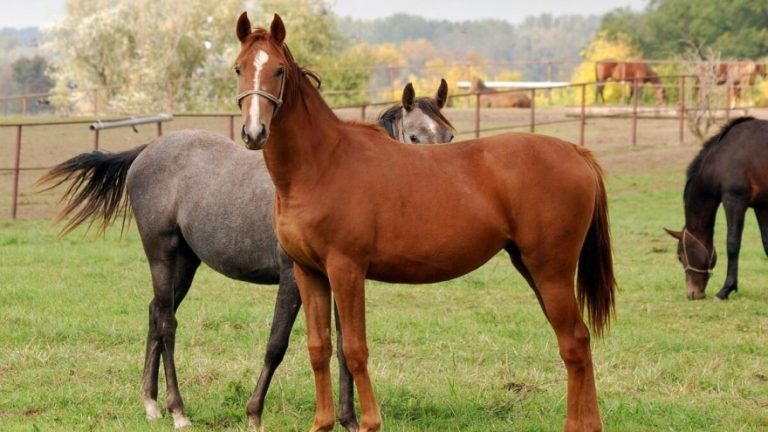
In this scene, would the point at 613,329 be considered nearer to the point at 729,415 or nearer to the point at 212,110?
the point at 729,415

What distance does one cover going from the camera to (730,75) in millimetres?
29219

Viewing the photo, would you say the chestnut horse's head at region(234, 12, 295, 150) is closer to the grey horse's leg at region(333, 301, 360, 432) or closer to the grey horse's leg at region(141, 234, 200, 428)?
the grey horse's leg at region(333, 301, 360, 432)

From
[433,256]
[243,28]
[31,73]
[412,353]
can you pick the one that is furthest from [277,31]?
[31,73]

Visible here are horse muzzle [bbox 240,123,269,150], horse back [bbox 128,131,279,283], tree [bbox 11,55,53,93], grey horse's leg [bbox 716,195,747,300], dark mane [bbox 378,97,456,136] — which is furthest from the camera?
tree [bbox 11,55,53,93]

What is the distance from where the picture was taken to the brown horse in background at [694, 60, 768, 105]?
25903mm

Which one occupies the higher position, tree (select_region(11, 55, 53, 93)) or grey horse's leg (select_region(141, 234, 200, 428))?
tree (select_region(11, 55, 53, 93))

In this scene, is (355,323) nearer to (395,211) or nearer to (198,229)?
(395,211)

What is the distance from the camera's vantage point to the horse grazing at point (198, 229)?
602 centimetres

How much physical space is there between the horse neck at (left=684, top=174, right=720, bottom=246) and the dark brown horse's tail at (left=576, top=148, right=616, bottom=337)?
584 centimetres

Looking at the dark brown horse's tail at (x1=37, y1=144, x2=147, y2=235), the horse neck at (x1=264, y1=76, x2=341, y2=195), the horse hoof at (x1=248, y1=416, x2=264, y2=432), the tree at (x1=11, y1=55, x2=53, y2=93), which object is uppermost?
the tree at (x1=11, y1=55, x2=53, y2=93)

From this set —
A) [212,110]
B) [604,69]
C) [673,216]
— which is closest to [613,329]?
[673,216]

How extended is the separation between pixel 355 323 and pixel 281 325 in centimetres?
77

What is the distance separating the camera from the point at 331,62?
41.8 metres

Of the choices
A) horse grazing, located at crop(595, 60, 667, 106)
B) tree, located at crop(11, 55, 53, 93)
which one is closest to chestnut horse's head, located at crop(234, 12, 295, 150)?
horse grazing, located at crop(595, 60, 667, 106)
